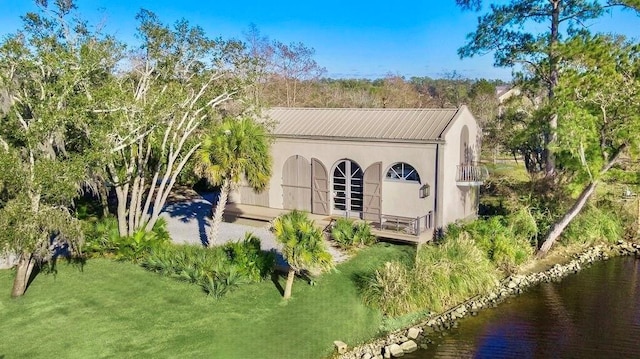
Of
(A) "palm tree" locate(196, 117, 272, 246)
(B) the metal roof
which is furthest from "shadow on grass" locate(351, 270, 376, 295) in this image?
(B) the metal roof

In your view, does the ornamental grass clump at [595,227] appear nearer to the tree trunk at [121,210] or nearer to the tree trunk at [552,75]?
the tree trunk at [552,75]

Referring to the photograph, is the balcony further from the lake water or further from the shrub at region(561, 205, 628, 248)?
the lake water

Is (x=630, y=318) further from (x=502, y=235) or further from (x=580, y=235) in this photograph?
(x=580, y=235)

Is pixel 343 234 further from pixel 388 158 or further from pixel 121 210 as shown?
pixel 121 210

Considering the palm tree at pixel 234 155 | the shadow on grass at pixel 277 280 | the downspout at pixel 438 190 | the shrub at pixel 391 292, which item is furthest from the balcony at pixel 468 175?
the shadow on grass at pixel 277 280

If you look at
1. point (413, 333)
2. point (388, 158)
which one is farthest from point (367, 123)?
point (413, 333)

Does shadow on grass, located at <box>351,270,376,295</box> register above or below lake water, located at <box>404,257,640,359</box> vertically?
above
